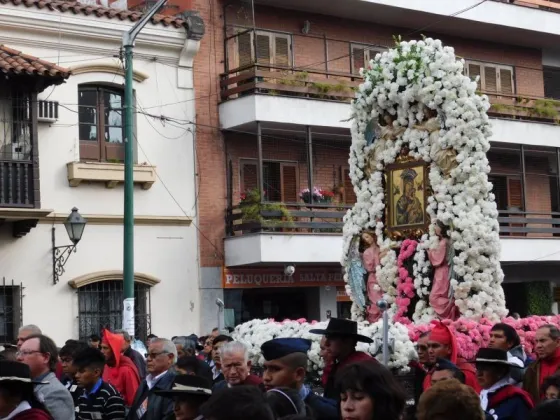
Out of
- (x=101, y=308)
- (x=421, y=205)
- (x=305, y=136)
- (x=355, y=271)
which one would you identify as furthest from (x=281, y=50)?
(x=421, y=205)

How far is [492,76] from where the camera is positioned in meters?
30.6

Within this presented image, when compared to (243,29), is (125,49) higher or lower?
lower

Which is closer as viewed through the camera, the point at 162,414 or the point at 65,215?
the point at 162,414

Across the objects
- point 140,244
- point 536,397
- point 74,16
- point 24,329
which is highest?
point 74,16

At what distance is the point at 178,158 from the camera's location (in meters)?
24.8

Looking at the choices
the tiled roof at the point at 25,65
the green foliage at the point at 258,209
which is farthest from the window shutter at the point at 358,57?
the tiled roof at the point at 25,65

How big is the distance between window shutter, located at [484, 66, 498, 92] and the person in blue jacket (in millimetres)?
22264

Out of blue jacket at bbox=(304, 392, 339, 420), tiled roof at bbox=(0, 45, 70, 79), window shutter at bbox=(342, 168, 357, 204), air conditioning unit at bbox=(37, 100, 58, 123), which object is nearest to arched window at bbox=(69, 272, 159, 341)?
air conditioning unit at bbox=(37, 100, 58, 123)

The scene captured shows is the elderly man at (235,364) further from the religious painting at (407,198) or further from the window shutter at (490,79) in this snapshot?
the window shutter at (490,79)

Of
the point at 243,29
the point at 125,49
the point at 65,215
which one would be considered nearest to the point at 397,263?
the point at 125,49

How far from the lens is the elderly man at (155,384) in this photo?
28.9 ft

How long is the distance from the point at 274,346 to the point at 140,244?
55.0ft

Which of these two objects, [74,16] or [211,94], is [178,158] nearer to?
[211,94]

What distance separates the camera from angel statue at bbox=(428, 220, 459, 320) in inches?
639
